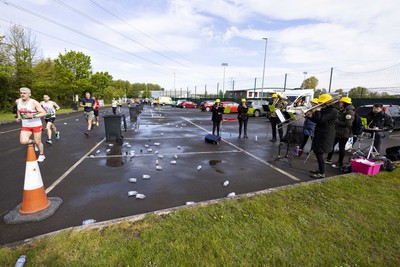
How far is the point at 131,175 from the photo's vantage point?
4.96m

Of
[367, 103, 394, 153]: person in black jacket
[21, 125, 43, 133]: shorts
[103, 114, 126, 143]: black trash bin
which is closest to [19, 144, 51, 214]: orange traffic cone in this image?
[21, 125, 43, 133]: shorts

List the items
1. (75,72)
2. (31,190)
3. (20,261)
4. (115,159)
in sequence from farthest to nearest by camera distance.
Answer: (75,72) → (115,159) → (31,190) → (20,261)

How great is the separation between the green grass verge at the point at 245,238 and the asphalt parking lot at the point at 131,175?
0.56 meters

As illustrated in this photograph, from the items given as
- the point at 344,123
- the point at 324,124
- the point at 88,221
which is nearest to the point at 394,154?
the point at 344,123

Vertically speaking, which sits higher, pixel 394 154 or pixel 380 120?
pixel 380 120

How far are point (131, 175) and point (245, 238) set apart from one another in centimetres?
322

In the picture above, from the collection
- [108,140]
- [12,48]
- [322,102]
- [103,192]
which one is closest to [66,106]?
[12,48]

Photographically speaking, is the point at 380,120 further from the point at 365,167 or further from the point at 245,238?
the point at 245,238

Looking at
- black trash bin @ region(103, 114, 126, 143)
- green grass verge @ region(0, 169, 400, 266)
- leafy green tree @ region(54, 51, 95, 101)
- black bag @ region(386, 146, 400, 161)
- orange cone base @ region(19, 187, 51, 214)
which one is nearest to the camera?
green grass verge @ region(0, 169, 400, 266)

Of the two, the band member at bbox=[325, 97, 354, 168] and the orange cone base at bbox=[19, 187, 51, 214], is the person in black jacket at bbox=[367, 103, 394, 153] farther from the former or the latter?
the orange cone base at bbox=[19, 187, 51, 214]

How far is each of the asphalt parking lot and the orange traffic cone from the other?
27 centimetres

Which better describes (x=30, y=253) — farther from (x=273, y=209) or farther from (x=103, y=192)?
(x=273, y=209)

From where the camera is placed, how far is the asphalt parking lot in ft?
11.2

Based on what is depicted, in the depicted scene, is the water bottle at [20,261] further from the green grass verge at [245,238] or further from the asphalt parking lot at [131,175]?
the asphalt parking lot at [131,175]
